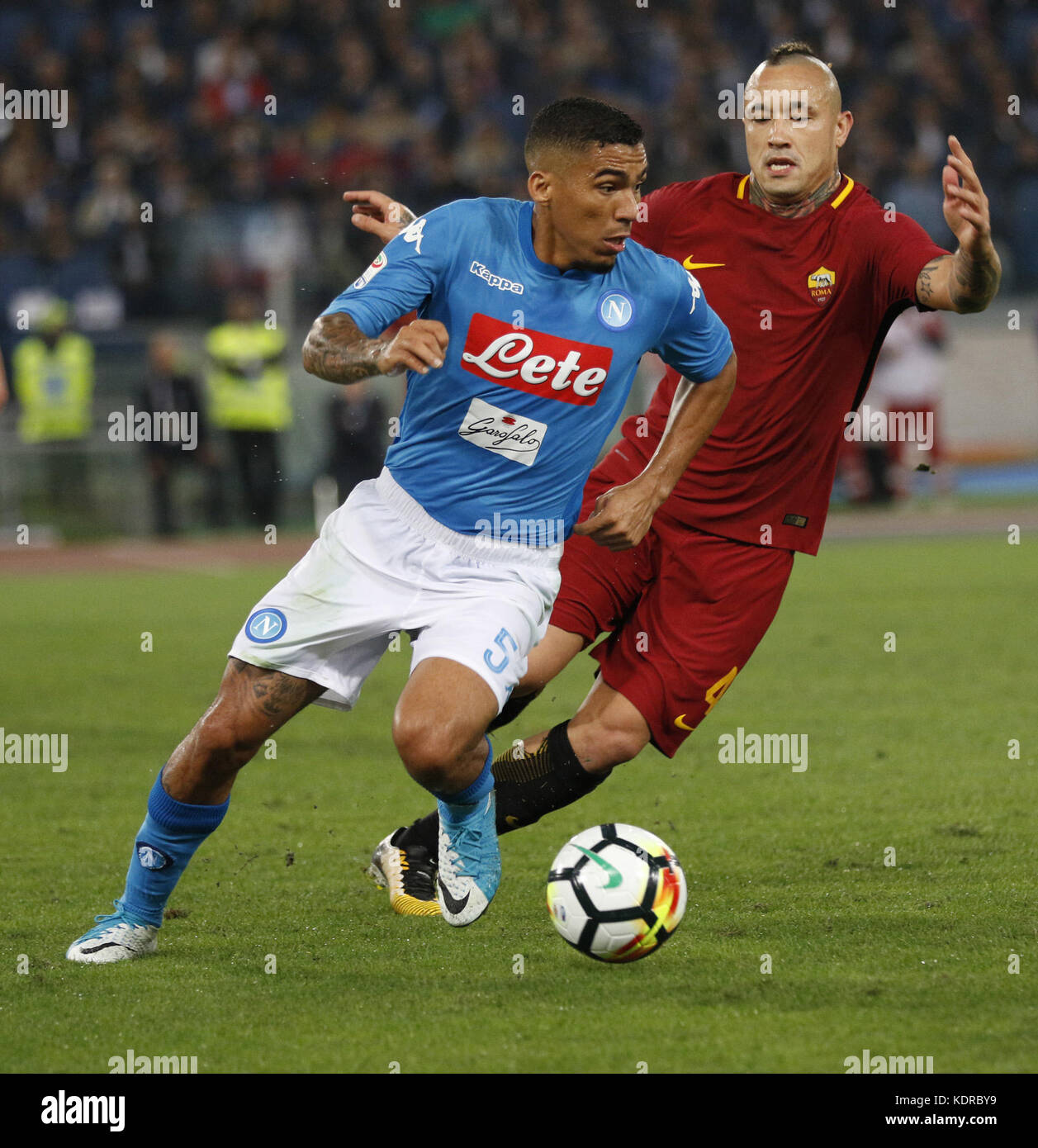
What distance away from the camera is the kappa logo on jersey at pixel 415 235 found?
4.46 meters

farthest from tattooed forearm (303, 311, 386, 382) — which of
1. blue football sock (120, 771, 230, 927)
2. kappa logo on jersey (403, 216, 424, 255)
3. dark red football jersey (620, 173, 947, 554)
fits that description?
dark red football jersey (620, 173, 947, 554)

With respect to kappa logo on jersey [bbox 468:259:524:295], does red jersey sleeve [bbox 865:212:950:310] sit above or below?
above

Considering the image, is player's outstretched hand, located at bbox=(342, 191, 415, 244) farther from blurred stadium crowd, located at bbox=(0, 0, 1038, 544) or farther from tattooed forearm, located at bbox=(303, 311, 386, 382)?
blurred stadium crowd, located at bbox=(0, 0, 1038, 544)

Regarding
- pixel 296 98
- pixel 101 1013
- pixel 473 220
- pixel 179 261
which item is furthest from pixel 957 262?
pixel 296 98

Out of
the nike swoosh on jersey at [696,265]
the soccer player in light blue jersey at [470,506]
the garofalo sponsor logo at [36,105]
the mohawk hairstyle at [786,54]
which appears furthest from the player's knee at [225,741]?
the garofalo sponsor logo at [36,105]

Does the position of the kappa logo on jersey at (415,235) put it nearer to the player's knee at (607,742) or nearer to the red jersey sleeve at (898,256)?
the red jersey sleeve at (898,256)

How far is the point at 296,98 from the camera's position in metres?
21.9

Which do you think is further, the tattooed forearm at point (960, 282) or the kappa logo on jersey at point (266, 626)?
the tattooed forearm at point (960, 282)

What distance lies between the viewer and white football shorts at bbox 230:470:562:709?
4.53 m

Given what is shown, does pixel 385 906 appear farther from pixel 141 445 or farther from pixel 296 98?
pixel 296 98

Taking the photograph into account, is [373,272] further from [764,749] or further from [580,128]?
[764,749]

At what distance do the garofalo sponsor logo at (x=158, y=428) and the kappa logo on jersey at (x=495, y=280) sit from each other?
13200 mm
